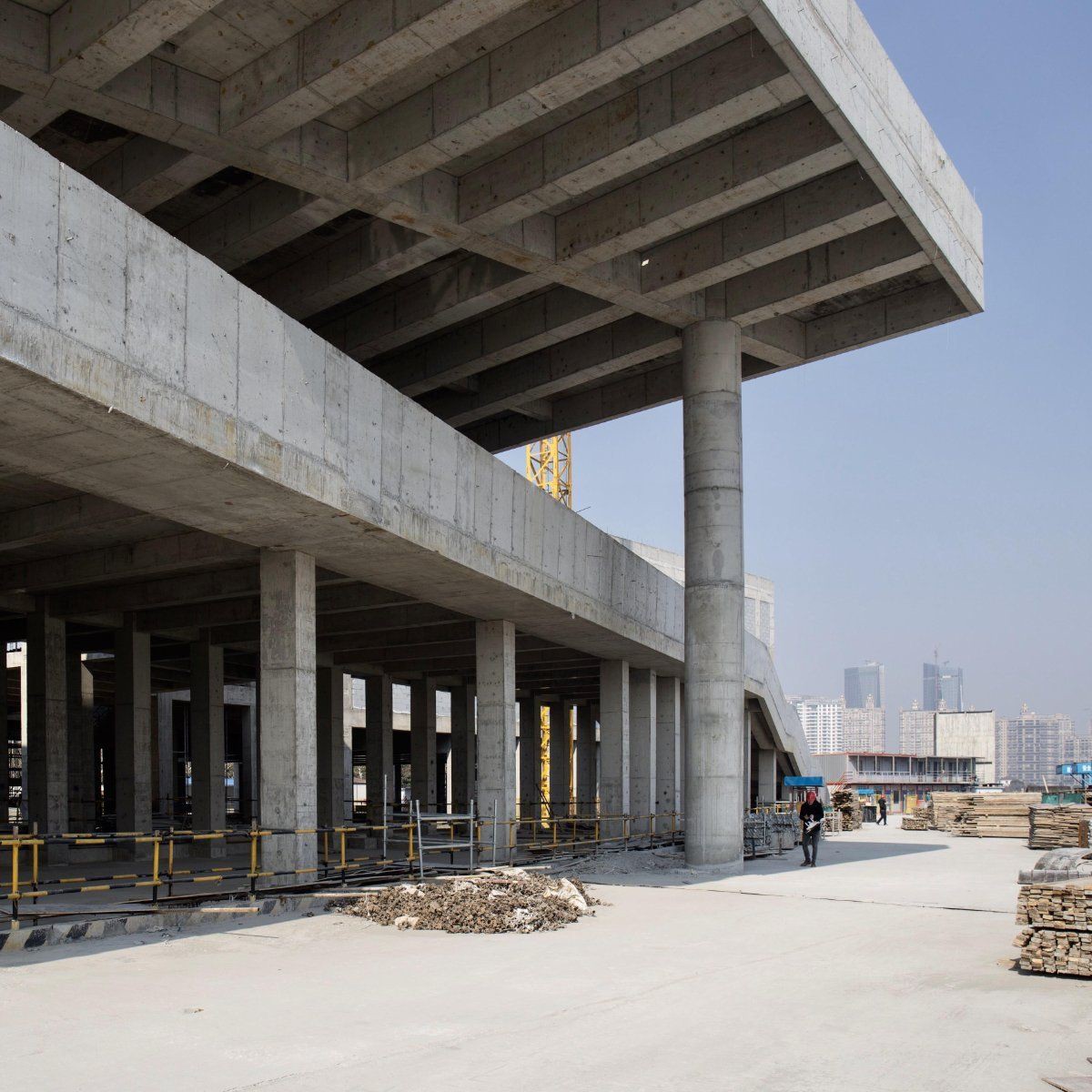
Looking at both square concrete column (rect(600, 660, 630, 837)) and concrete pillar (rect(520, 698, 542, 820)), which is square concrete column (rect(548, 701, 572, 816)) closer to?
concrete pillar (rect(520, 698, 542, 820))

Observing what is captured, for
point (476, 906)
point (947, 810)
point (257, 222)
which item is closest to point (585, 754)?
point (947, 810)

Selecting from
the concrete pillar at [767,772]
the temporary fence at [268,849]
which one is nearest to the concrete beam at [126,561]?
the temporary fence at [268,849]

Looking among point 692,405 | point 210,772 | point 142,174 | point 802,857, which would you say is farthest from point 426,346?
point 802,857

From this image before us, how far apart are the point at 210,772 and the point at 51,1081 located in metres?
25.2

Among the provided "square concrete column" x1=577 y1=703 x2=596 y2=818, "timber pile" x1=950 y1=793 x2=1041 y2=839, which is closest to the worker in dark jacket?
"timber pile" x1=950 y1=793 x2=1041 y2=839

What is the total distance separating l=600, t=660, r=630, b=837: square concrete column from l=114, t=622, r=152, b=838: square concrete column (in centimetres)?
1164

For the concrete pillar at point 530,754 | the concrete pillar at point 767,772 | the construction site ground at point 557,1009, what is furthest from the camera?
the concrete pillar at point 530,754

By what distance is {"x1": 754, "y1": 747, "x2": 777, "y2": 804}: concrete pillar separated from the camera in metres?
47.3

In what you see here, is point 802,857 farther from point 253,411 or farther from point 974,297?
point 253,411

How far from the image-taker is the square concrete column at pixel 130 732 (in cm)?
2994

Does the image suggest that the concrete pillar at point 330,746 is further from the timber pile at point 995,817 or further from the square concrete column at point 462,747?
the timber pile at point 995,817

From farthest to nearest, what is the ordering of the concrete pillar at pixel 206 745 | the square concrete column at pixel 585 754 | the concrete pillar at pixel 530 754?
the square concrete column at pixel 585 754, the concrete pillar at pixel 530 754, the concrete pillar at pixel 206 745

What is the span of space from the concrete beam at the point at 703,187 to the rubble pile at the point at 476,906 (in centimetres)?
1173

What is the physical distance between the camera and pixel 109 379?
1291 cm
